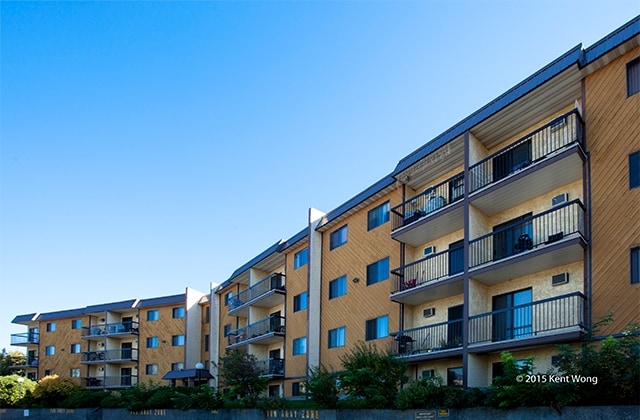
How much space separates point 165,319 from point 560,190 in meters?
42.5

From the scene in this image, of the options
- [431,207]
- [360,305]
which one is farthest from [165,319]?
[431,207]

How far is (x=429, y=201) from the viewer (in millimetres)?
25172

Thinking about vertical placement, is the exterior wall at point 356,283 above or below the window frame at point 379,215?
below

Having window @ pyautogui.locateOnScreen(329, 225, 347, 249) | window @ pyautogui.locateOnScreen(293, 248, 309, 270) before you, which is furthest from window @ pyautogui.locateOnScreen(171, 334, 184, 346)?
window @ pyautogui.locateOnScreen(329, 225, 347, 249)

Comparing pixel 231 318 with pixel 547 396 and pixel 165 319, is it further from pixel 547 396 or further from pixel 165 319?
pixel 547 396

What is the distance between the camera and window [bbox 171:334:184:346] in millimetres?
54056

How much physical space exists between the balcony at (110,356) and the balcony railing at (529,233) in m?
43.1

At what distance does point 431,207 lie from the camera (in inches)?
989

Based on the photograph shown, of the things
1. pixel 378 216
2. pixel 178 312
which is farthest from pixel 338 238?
pixel 178 312

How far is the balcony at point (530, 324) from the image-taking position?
17828 mm

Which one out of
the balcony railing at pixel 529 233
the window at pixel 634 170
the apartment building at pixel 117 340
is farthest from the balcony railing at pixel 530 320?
the apartment building at pixel 117 340

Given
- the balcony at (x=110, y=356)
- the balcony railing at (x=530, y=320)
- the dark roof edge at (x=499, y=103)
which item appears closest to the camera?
the balcony railing at (x=530, y=320)

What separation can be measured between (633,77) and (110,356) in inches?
2050

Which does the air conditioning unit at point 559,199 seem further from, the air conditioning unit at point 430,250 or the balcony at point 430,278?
the air conditioning unit at point 430,250
